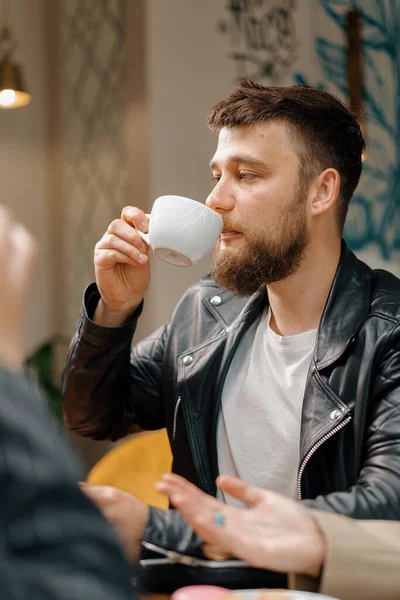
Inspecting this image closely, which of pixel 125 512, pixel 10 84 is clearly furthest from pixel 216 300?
pixel 10 84

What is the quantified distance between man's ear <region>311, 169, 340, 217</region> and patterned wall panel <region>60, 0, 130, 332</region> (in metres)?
2.09

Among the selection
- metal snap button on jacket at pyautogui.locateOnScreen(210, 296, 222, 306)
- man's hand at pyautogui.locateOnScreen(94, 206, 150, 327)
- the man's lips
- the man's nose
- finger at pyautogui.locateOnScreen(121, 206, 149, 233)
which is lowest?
metal snap button on jacket at pyautogui.locateOnScreen(210, 296, 222, 306)

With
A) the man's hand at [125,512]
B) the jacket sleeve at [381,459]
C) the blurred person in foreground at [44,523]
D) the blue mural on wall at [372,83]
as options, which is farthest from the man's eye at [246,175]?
the blue mural on wall at [372,83]

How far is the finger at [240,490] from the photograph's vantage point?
0.91 m

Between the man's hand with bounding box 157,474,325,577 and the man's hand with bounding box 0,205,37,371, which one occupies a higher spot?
the man's hand with bounding box 0,205,37,371

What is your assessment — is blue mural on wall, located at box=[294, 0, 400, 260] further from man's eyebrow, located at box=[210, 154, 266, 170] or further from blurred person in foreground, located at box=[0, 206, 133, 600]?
blurred person in foreground, located at box=[0, 206, 133, 600]

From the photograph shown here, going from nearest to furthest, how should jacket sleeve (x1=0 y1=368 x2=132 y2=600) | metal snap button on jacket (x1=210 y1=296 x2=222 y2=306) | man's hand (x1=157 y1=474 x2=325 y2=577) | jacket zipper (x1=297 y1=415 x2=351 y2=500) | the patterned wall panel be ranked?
jacket sleeve (x1=0 y1=368 x2=132 y2=600) → man's hand (x1=157 y1=474 x2=325 y2=577) → jacket zipper (x1=297 y1=415 x2=351 y2=500) → metal snap button on jacket (x1=210 y1=296 x2=222 y2=306) → the patterned wall panel

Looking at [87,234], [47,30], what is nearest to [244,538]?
[87,234]

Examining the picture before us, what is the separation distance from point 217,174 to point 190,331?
35cm

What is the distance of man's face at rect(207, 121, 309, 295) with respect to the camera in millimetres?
1596

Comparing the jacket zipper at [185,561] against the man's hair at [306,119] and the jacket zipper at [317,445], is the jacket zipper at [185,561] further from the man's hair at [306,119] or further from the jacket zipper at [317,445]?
the man's hair at [306,119]

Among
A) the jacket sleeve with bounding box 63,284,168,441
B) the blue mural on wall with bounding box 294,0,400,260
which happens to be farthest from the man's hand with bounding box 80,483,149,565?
the blue mural on wall with bounding box 294,0,400,260

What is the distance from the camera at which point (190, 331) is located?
5.76 ft

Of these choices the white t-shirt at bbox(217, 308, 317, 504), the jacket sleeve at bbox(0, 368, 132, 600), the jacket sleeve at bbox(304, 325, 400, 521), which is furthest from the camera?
the white t-shirt at bbox(217, 308, 317, 504)
